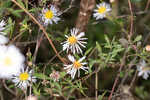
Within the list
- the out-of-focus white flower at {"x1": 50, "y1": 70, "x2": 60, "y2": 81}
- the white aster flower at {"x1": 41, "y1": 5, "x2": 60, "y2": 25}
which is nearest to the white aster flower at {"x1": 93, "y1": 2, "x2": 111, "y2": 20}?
the white aster flower at {"x1": 41, "y1": 5, "x2": 60, "y2": 25}

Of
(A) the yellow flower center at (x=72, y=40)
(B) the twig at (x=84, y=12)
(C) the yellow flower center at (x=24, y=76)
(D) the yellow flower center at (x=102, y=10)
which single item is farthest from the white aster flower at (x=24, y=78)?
(D) the yellow flower center at (x=102, y=10)

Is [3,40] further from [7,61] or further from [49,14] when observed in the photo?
[49,14]

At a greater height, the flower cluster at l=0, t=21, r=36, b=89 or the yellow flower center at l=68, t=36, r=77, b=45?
the yellow flower center at l=68, t=36, r=77, b=45

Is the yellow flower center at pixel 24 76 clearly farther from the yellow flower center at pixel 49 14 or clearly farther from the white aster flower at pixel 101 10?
the white aster flower at pixel 101 10

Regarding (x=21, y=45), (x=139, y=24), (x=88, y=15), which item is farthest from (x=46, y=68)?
(x=139, y=24)

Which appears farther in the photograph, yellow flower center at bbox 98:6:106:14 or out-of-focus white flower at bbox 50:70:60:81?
yellow flower center at bbox 98:6:106:14

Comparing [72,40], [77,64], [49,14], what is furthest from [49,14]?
[77,64]

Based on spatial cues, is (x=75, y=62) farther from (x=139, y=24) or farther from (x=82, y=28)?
(x=139, y=24)

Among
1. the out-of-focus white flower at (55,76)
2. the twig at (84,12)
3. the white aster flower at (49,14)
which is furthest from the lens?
the twig at (84,12)

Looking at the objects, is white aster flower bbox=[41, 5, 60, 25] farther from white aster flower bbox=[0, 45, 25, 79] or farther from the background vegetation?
white aster flower bbox=[0, 45, 25, 79]
